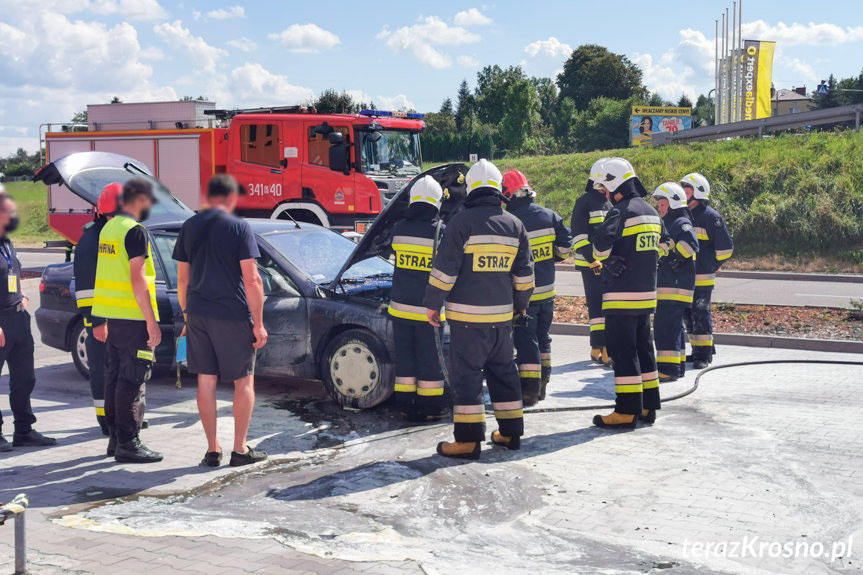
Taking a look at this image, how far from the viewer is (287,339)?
25.5 ft

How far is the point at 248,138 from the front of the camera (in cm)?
1772

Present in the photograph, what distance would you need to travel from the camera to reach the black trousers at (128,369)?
616 centimetres

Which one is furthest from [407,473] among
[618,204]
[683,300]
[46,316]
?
[46,316]

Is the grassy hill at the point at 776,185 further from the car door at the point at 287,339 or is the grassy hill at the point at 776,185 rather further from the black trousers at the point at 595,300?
the car door at the point at 287,339

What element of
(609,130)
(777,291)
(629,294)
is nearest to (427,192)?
(629,294)

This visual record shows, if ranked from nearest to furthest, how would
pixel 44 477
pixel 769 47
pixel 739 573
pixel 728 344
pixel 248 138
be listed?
pixel 739 573, pixel 44 477, pixel 728 344, pixel 248 138, pixel 769 47

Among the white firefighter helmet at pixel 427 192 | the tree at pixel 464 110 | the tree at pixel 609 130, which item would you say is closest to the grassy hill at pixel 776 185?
the white firefighter helmet at pixel 427 192

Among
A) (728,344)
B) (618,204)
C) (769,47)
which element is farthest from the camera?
(769,47)

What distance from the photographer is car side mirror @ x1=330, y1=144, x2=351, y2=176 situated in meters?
17.1

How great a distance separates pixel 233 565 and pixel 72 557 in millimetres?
844

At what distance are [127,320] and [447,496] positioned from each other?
2.57 meters

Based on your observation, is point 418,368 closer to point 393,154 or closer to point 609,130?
point 393,154

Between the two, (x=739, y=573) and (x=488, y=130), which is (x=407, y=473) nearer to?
(x=739, y=573)

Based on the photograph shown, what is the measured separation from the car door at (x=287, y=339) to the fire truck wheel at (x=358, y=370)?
26cm
